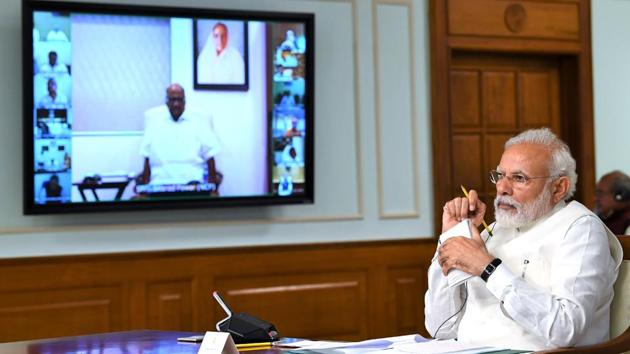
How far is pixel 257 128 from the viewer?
15.2 ft

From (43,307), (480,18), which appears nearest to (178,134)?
(43,307)

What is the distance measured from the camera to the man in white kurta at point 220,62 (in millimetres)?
4500

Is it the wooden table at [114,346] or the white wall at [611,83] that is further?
the white wall at [611,83]

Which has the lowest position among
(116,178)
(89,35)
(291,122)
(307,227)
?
(307,227)

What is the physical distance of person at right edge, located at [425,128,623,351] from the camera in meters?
2.25

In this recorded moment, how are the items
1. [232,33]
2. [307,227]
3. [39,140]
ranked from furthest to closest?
1. [307,227]
2. [232,33]
3. [39,140]

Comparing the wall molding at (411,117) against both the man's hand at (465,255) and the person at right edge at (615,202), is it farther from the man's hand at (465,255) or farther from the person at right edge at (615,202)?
the man's hand at (465,255)

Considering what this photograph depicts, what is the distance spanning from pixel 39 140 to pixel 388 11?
7.26 ft

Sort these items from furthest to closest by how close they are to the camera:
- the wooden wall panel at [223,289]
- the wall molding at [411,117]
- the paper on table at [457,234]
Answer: the wall molding at [411,117]
the wooden wall panel at [223,289]
the paper on table at [457,234]

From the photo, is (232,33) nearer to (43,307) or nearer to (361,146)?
(361,146)

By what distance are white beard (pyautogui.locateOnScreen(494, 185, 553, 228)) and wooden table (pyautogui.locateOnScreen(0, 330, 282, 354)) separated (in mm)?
879

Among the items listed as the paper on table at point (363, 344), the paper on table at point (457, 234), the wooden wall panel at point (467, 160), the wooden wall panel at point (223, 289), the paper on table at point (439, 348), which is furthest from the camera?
the wooden wall panel at point (467, 160)

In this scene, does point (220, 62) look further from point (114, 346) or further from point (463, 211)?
point (114, 346)

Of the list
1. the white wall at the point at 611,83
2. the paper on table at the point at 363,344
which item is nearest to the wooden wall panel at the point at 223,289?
the white wall at the point at 611,83
